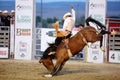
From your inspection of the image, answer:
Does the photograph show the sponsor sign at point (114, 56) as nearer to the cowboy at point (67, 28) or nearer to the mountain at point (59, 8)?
the mountain at point (59, 8)

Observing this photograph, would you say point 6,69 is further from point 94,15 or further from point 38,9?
point 38,9

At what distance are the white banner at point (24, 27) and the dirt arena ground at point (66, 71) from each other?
27.7 inches

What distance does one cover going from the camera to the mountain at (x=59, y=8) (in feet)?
70.4

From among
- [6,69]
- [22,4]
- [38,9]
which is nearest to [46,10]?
[38,9]

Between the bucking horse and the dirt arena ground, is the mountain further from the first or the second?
the bucking horse

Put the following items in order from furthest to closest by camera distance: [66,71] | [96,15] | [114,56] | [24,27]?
1. [24,27]
2. [114,56]
3. [96,15]
4. [66,71]

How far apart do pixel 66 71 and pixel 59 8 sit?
28.2 feet

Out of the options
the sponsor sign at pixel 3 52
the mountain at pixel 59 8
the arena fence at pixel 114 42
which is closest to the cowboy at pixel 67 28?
the arena fence at pixel 114 42

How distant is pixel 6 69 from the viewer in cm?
1468

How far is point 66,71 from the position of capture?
14.5m

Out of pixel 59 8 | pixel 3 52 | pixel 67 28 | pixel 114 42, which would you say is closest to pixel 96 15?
pixel 114 42

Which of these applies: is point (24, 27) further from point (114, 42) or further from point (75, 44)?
point (75, 44)

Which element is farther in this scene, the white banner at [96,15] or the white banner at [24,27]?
the white banner at [24,27]

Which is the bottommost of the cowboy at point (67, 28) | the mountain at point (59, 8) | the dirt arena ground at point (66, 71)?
the dirt arena ground at point (66, 71)
